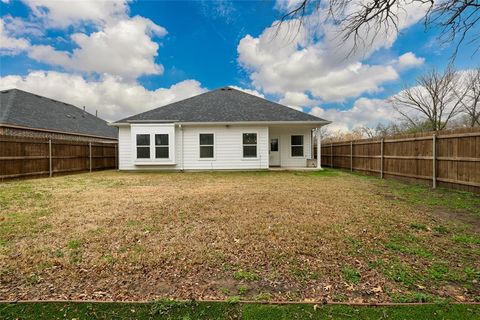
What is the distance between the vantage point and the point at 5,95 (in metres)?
16.8

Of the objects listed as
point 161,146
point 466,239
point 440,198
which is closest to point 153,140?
point 161,146

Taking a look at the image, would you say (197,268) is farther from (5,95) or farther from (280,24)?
(5,95)

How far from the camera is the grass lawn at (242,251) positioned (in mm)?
2291

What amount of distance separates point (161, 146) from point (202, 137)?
240 centimetres

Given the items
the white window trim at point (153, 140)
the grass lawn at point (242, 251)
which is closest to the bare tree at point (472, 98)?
the grass lawn at point (242, 251)

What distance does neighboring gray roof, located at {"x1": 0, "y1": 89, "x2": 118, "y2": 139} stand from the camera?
15.2 m

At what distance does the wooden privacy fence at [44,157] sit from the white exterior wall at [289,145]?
37.3 ft

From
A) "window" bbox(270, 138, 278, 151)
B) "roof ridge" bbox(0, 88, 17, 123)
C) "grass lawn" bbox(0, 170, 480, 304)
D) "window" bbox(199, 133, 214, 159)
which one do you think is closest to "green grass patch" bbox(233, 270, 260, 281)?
"grass lawn" bbox(0, 170, 480, 304)

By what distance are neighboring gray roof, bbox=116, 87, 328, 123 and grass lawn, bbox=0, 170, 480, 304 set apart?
9.02 m

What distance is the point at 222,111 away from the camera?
49.4 ft

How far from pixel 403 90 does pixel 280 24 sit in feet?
84.5

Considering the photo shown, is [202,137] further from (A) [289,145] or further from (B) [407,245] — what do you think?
(B) [407,245]

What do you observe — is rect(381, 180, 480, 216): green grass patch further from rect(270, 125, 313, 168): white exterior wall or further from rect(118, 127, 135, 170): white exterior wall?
rect(118, 127, 135, 170): white exterior wall

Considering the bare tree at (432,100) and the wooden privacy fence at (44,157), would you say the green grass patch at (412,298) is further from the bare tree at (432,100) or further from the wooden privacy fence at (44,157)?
the bare tree at (432,100)
